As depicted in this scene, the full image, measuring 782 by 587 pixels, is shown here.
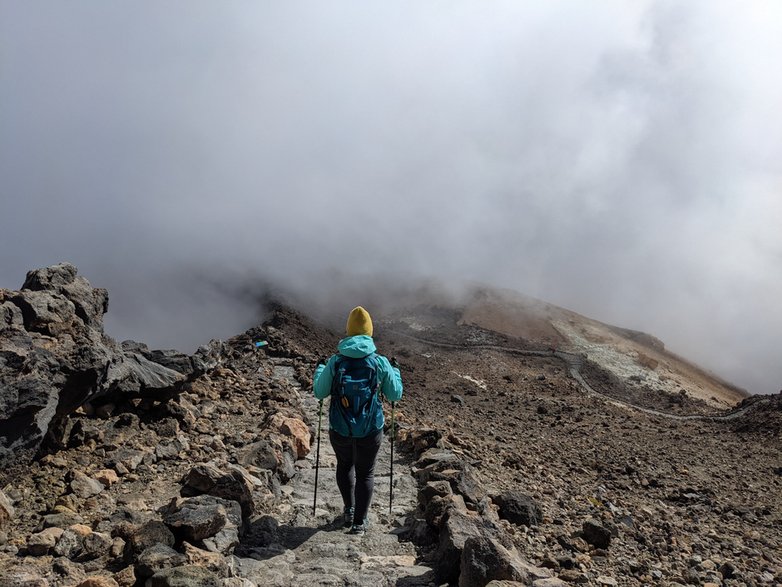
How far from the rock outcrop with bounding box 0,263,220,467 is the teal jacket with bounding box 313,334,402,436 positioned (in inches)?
120

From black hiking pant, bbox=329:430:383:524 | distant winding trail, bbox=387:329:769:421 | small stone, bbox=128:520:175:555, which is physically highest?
distant winding trail, bbox=387:329:769:421

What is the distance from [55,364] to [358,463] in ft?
12.1

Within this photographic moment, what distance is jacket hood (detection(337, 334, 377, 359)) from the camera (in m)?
5.86

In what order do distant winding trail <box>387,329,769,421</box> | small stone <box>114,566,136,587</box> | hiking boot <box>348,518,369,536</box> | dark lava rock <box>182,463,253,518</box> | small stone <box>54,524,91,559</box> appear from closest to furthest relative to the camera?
small stone <box>114,566,136,587</box>, small stone <box>54,524,91,559</box>, dark lava rock <box>182,463,253,518</box>, hiking boot <box>348,518,369,536</box>, distant winding trail <box>387,329,769,421</box>

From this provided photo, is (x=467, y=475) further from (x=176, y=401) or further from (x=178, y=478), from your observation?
(x=176, y=401)

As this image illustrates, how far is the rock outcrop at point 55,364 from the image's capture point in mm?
6227

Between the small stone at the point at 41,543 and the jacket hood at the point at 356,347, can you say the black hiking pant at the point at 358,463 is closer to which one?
the jacket hood at the point at 356,347

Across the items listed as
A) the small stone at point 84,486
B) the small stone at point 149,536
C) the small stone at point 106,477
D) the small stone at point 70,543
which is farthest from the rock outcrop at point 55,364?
the small stone at point 149,536

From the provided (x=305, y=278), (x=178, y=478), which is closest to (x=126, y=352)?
(x=178, y=478)

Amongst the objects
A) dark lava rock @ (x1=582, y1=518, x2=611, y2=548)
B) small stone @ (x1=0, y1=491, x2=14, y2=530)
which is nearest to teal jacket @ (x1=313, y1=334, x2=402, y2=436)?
dark lava rock @ (x1=582, y1=518, x2=611, y2=548)

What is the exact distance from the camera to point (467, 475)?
286 inches

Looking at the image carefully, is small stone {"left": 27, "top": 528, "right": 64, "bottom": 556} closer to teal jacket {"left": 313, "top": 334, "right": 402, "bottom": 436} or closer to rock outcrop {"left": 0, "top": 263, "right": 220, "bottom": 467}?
rock outcrop {"left": 0, "top": 263, "right": 220, "bottom": 467}

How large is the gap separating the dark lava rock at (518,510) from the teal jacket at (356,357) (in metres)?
2.06

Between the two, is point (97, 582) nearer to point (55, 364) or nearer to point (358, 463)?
point (358, 463)
